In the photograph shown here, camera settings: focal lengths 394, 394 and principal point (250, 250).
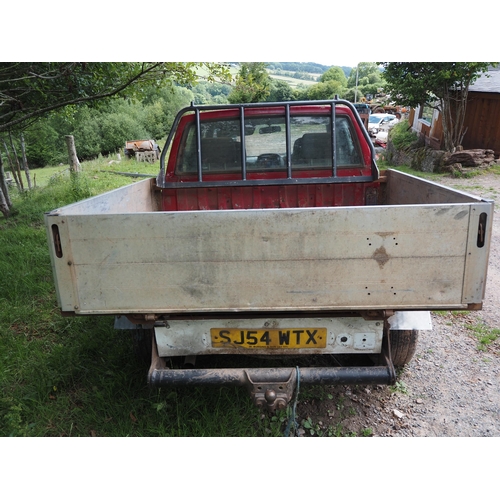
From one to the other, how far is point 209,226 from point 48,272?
13.3 feet

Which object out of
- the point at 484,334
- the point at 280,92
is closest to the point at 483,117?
the point at 484,334

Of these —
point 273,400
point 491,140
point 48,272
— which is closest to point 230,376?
point 273,400

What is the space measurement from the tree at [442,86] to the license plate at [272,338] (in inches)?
508

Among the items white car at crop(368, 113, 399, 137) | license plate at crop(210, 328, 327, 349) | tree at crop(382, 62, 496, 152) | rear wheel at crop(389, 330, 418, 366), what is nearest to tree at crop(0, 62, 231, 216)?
license plate at crop(210, 328, 327, 349)

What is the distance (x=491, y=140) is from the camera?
44.2ft

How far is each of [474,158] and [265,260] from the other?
12.8m

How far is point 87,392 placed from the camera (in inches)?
120

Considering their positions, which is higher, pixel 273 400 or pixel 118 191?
pixel 118 191

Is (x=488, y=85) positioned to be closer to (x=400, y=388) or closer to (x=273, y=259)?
(x=400, y=388)

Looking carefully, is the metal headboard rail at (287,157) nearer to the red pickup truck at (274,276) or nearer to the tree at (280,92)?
the red pickup truck at (274,276)

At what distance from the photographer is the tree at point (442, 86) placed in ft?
41.1

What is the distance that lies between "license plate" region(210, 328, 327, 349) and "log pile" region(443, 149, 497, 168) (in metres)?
12.4

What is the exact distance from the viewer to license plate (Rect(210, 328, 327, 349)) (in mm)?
2393

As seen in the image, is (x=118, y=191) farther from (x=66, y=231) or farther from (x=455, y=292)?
(x=455, y=292)
